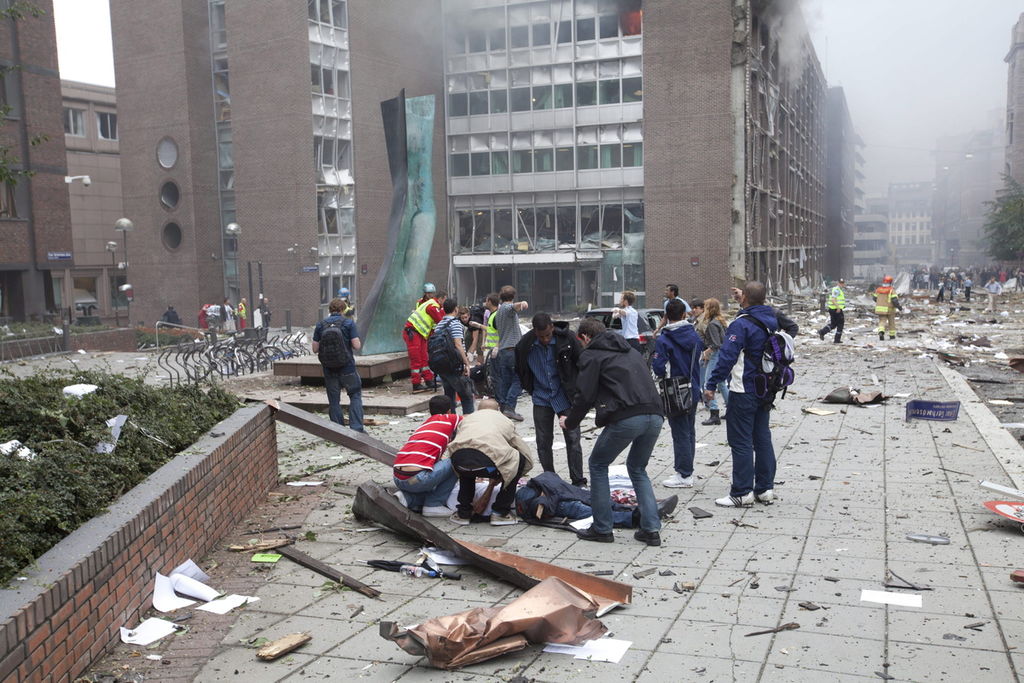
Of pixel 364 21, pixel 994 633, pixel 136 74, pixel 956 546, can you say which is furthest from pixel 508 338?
pixel 136 74

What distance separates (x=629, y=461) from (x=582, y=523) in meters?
0.73

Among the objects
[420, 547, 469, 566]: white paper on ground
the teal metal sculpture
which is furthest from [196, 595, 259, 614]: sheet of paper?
the teal metal sculpture

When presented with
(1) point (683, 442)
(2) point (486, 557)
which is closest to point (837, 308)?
(1) point (683, 442)

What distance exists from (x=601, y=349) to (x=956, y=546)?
275 cm

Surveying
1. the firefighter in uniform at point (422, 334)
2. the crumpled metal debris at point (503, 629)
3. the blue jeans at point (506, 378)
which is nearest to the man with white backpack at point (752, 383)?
the crumpled metal debris at point (503, 629)

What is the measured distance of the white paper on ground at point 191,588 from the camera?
5.39m

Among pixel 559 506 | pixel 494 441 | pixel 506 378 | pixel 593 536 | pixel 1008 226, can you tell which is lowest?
pixel 593 536

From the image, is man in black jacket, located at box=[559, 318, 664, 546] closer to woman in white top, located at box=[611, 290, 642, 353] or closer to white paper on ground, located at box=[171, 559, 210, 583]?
white paper on ground, located at box=[171, 559, 210, 583]

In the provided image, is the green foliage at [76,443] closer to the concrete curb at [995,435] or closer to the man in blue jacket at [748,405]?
the man in blue jacket at [748,405]

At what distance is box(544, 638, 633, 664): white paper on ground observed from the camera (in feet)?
14.7

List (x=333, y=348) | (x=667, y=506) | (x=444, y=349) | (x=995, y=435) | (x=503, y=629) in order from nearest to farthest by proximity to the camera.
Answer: (x=503, y=629)
(x=667, y=506)
(x=995, y=435)
(x=333, y=348)
(x=444, y=349)

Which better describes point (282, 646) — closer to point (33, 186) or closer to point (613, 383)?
point (613, 383)

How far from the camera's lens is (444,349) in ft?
37.2

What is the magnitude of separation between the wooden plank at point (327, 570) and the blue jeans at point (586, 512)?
1.86 meters
